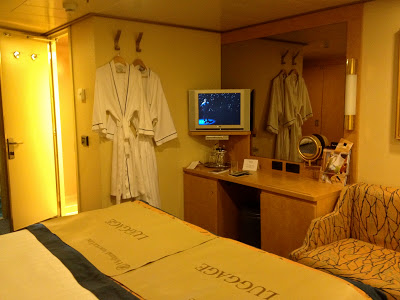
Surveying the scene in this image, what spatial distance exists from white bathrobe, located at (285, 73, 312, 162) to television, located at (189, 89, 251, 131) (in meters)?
0.41

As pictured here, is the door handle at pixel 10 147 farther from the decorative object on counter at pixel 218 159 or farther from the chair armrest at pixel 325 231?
the chair armrest at pixel 325 231

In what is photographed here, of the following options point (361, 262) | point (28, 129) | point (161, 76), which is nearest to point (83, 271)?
point (361, 262)

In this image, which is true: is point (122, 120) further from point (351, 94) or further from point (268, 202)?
point (351, 94)

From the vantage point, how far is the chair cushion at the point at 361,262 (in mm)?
2006

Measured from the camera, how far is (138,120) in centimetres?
329

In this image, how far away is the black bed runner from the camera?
1.34 metres

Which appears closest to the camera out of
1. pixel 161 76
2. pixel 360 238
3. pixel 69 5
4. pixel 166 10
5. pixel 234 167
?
pixel 360 238

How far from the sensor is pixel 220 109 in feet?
11.9

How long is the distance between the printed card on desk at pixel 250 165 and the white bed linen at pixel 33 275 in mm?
2218

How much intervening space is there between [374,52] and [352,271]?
5.34ft

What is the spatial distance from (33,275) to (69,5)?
210 centimetres

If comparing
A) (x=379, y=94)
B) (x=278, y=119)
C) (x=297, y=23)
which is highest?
(x=297, y=23)

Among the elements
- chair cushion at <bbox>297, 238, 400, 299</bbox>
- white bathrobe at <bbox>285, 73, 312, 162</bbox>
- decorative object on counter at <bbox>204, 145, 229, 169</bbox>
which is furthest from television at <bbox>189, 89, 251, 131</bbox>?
chair cushion at <bbox>297, 238, 400, 299</bbox>

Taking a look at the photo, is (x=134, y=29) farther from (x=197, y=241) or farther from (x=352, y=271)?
(x=352, y=271)
